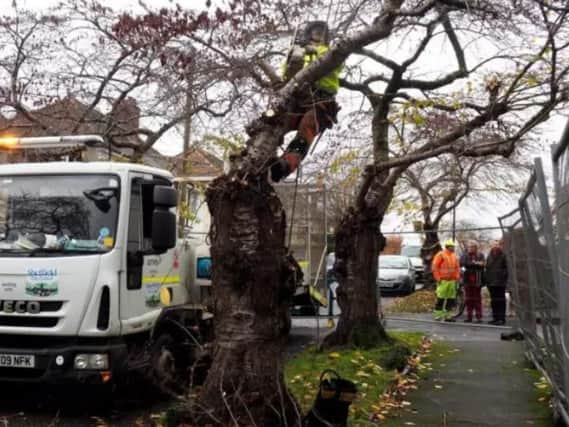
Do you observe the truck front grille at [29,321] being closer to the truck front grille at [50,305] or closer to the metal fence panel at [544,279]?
the truck front grille at [50,305]

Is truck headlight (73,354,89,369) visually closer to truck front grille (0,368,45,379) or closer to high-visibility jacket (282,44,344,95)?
truck front grille (0,368,45,379)

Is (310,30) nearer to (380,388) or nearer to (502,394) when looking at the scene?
(380,388)

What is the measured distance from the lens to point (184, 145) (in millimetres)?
12578

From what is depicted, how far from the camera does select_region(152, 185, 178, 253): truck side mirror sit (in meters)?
6.51

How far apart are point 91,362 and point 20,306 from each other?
2.84 feet

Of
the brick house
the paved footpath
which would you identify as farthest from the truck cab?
the brick house

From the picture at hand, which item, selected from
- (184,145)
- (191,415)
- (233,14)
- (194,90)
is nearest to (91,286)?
(191,415)

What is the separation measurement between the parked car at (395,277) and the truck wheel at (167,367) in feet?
55.2

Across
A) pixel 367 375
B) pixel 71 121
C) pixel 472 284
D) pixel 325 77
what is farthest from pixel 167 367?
pixel 472 284

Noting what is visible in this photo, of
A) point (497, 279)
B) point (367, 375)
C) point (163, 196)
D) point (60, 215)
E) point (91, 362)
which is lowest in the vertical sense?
point (367, 375)

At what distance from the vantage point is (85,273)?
6453mm

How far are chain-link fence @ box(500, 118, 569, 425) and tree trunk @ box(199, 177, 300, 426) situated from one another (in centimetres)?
211

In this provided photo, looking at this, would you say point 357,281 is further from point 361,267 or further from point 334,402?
point 334,402

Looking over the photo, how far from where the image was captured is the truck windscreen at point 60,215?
6.67m
